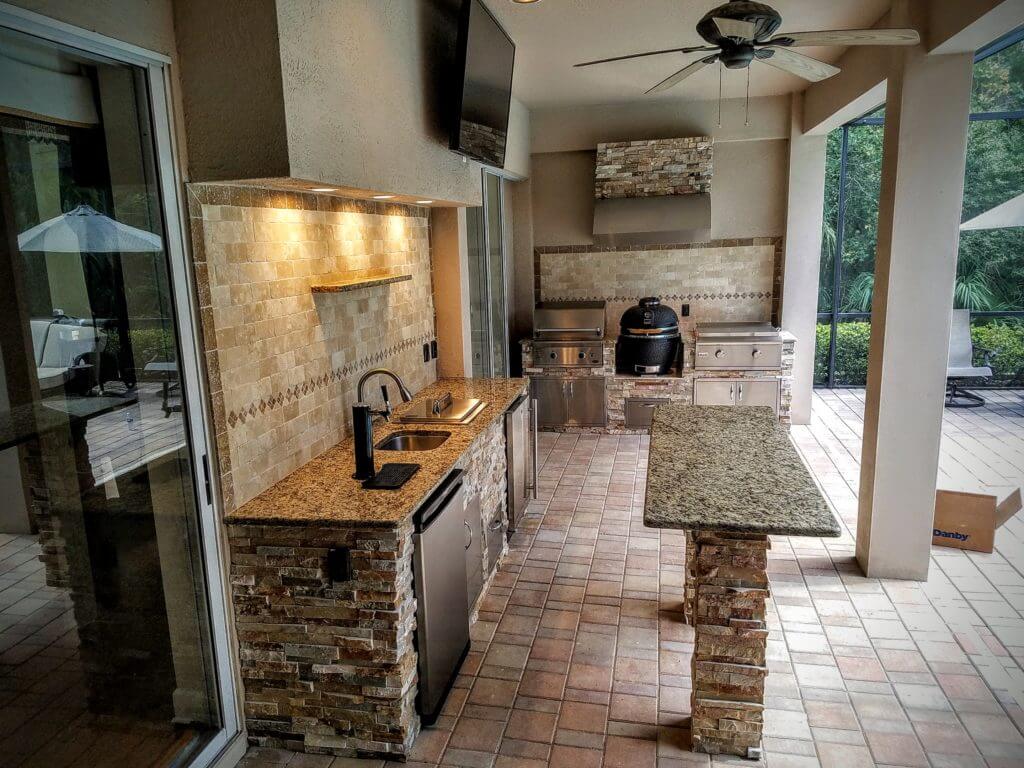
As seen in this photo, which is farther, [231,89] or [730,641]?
[730,641]

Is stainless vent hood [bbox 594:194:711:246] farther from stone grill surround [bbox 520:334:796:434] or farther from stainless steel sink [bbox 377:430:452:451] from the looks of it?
stainless steel sink [bbox 377:430:452:451]

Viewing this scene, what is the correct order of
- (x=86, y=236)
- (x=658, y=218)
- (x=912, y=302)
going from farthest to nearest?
1. (x=658, y=218)
2. (x=912, y=302)
3. (x=86, y=236)

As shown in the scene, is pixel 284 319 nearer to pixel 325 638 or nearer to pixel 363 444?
pixel 363 444

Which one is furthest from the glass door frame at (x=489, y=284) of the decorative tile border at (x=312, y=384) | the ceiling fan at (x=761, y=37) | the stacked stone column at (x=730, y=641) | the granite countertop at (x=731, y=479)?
the stacked stone column at (x=730, y=641)

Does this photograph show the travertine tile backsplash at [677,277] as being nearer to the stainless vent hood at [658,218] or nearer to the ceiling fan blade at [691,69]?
the stainless vent hood at [658,218]

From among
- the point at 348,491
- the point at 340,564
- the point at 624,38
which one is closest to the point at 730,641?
the point at 340,564

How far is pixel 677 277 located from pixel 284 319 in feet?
17.4

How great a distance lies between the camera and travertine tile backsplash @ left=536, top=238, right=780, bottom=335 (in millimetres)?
7418

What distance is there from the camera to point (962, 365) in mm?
7680

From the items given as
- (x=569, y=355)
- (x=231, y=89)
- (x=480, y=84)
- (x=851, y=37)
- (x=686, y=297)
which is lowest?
(x=569, y=355)

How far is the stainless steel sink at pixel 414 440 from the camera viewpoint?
12.2 feet

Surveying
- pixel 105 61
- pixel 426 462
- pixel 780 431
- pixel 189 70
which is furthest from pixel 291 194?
pixel 780 431

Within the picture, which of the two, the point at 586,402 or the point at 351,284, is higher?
the point at 351,284

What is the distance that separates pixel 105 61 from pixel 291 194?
1061 millimetres
